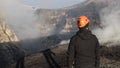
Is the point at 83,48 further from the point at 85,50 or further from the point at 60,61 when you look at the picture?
the point at 60,61

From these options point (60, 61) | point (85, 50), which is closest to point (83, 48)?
point (85, 50)

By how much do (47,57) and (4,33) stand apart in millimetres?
131602

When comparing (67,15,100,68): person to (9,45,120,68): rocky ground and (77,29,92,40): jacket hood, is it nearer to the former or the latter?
(77,29,92,40): jacket hood

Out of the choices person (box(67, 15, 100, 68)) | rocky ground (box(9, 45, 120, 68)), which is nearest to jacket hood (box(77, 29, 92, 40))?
person (box(67, 15, 100, 68))

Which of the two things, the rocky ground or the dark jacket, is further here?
the rocky ground

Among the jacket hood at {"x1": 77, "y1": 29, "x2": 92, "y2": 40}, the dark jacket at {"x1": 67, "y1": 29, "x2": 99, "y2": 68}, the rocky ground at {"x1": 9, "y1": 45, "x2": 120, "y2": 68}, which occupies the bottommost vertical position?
the rocky ground at {"x1": 9, "y1": 45, "x2": 120, "y2": 68}

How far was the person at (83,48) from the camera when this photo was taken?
470 inches

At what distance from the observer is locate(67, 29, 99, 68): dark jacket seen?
12.0 m

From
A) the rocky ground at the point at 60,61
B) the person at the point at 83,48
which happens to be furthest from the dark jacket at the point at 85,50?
the rocky ground at the point at 60,61

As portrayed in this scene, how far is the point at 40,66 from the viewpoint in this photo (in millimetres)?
33594

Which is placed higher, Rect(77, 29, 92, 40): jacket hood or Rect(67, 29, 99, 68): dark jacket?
Rect(77, 29, 92, 40): jacket hood

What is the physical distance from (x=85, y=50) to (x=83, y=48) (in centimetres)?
10

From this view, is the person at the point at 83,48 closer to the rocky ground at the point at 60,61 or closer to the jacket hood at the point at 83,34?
the jacket hood at the point at 83,34

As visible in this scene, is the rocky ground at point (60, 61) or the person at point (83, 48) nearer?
the person at point (83, 48)
